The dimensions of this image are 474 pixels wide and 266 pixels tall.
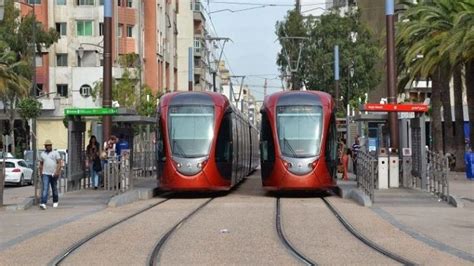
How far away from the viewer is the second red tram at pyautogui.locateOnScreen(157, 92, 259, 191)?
2741cm

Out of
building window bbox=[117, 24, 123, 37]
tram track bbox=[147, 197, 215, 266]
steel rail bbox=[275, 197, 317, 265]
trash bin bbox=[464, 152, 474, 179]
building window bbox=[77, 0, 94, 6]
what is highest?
building window bbox=[77, 0, 94, 6]

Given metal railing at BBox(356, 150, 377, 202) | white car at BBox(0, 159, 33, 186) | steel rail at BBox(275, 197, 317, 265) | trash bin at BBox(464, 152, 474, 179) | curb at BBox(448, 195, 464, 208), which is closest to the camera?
steel rail at BBox(275, 197, 317, 265)

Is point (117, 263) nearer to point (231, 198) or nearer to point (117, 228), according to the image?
point (117, 228)

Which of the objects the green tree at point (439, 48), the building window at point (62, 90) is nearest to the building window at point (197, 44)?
the building window at point (62, 90)

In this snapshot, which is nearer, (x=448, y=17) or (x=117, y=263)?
(x=117, y=263)

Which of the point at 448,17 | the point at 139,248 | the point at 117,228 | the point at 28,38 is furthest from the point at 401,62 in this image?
the point at 139,248

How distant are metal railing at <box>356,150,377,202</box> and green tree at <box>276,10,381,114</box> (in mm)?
43212

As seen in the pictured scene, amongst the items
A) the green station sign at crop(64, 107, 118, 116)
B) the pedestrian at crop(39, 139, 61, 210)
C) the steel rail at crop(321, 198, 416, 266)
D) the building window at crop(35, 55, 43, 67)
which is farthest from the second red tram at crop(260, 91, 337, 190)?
the building window at crop(35, 55, 43, 67)

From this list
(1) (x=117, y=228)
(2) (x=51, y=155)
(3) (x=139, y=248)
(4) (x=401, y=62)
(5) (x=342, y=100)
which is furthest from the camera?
(5) (x=342, y=100)

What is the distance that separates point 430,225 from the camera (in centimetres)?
1875

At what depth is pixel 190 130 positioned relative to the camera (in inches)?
1091

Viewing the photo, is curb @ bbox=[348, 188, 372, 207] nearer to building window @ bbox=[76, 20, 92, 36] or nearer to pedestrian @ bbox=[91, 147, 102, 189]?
pedestrian @ bbox=[91, 147, 102, 189]

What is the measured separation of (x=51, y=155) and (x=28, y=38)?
42.4 meters

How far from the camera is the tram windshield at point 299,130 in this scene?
90.7 feet
